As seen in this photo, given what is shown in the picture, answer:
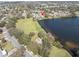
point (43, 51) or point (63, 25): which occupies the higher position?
point (63, 25)

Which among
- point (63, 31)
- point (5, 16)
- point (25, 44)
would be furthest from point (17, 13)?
point (63, 31)

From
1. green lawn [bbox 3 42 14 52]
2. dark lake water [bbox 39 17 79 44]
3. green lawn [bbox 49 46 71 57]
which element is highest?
dark lake water [bbox 39 17 79 44]

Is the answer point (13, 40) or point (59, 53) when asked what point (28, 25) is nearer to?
point (13, 40)

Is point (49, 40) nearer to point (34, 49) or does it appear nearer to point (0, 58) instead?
point (34, 49)

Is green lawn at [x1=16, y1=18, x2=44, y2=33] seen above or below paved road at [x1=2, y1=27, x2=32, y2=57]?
above

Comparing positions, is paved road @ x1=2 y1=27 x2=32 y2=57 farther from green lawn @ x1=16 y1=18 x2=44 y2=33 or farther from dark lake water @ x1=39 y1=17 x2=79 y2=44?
dark lake water @ x1=39 y1=17 x2=79 y2=44

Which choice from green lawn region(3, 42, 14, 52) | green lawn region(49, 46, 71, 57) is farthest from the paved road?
green lawn region(49, 46, 71, 57)

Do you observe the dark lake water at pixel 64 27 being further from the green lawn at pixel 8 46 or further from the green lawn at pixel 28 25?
the green lawn at pixel 8 46

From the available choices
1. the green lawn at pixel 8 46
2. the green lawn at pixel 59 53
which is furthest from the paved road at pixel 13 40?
the green lawn at pixel 59 53
